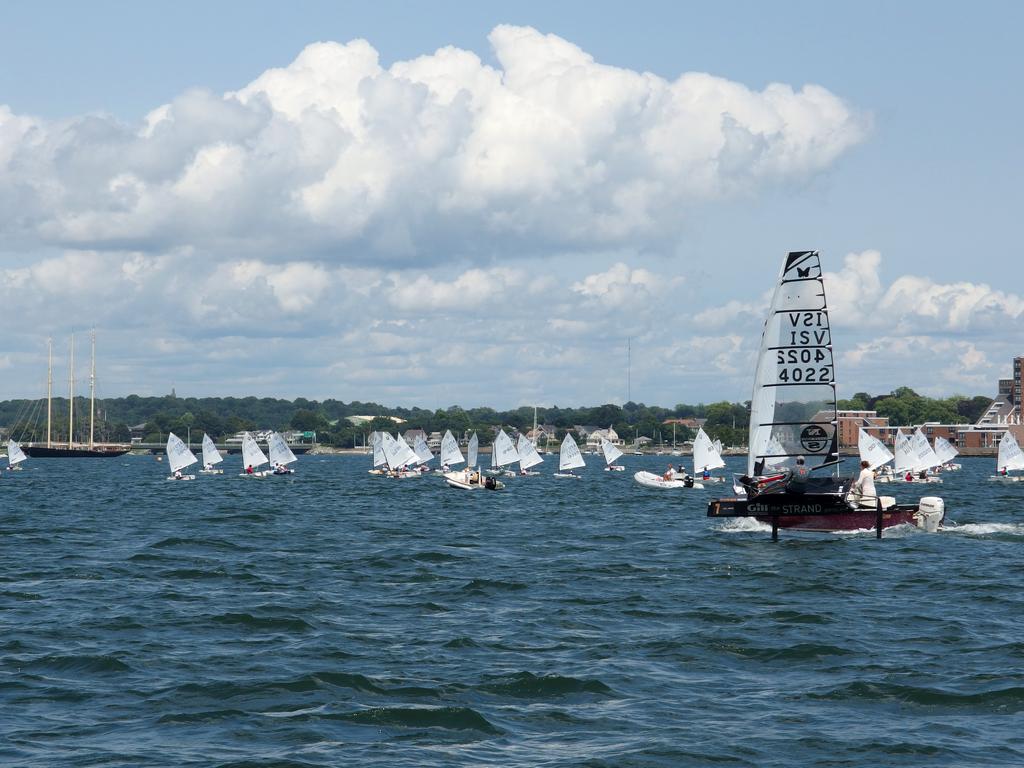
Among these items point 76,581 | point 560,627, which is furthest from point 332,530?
point 560,627

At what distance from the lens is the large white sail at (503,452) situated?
119 m

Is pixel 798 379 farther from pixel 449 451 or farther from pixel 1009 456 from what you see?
pixel 449 451

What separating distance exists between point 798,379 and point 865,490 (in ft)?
16.3

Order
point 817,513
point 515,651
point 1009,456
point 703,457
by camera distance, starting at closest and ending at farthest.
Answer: point 515,651
point 817,513
point 703,457
point 1009,456

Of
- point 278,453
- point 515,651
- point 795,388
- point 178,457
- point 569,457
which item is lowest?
point 515,651

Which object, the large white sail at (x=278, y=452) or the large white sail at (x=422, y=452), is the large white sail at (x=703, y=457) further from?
the large white sail at (x=278, y=452)

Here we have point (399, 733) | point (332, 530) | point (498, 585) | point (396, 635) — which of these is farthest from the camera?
point (332, 530)

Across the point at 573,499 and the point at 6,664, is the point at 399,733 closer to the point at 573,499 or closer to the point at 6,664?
the point at 6,664

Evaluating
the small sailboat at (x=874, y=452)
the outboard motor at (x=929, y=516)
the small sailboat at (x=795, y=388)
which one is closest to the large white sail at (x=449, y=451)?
the small sailboat at (x=874, y=452)

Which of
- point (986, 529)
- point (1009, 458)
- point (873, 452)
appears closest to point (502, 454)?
point (873, 452)

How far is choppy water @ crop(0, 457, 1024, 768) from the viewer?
16656 millimetres

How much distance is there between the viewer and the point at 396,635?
24531mm

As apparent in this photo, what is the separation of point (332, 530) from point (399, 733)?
3486 centimetres

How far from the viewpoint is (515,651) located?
2284 centimetres
